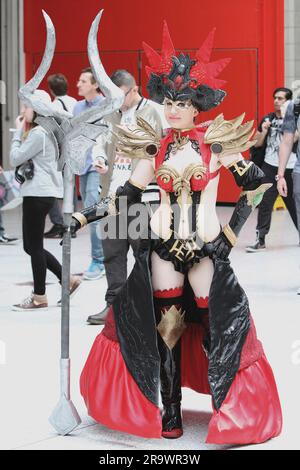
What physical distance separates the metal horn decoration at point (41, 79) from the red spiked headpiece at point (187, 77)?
424mm

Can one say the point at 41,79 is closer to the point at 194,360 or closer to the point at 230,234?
the point at 230,234

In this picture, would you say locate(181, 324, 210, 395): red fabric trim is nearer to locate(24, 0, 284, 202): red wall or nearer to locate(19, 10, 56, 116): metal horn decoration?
locate(19, 10, 56, 116): metal horn decoration

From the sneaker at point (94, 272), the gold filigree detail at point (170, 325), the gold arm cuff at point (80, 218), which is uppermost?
the gold arm cuff at point (80, 218)

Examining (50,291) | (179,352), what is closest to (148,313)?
(179,352)

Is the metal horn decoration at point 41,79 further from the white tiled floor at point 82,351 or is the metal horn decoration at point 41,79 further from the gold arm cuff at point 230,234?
the white tiled floor at point 82,351

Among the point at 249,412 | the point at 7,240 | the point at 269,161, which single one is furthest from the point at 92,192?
the point at 249,412

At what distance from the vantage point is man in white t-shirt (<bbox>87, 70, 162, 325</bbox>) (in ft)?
20.8

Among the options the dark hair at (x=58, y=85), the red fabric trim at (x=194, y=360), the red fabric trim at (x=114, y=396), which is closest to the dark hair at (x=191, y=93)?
the red fabric trim at (x=194, y=360)

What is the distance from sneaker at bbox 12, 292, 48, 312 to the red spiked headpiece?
122 inches

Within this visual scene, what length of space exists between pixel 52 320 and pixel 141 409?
269 centimetres

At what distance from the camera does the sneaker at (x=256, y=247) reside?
1014 cm

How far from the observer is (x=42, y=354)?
593 centimetres
